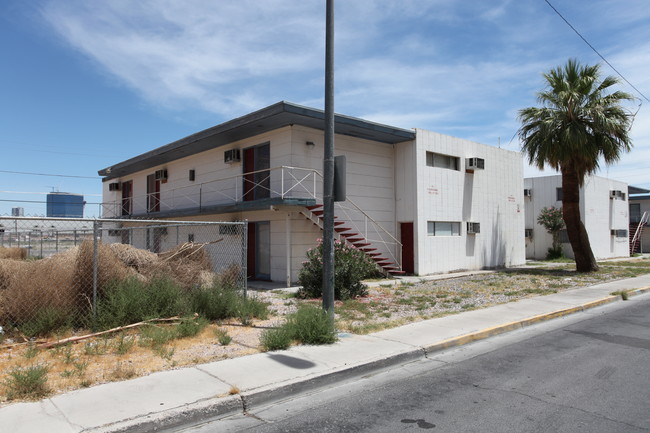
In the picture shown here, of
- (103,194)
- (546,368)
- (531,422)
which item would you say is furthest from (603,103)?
(103,194)

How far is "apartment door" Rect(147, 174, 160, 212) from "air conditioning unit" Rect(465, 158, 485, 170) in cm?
1568

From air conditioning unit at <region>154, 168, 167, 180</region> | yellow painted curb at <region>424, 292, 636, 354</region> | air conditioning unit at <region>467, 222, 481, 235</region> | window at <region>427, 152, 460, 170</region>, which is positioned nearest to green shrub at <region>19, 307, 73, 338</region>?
yellow painted curb at <region>424, 292, 636, 354</region>

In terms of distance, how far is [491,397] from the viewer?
542 centimetres

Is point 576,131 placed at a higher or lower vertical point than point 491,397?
higher

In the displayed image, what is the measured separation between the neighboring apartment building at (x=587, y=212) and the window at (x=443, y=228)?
1290cm

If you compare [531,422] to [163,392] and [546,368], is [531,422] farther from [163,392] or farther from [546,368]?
[163,392]

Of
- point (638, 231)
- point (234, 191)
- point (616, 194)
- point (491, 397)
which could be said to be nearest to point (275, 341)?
point (491, 397)

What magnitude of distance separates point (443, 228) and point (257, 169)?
27.2 ft

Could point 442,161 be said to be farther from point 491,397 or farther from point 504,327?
point 491,397

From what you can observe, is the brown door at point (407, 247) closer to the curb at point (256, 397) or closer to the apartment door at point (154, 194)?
the curb at point (256, 397)

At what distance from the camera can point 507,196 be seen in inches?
952

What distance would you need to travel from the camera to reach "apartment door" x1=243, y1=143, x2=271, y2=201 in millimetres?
17688

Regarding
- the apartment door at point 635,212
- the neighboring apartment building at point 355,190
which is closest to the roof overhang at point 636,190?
the apartment door at point 635,212

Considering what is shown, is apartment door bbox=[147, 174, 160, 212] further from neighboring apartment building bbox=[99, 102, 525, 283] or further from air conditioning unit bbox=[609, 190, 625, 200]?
air conditioning unit bbox=[609, 190, 625, 200]
